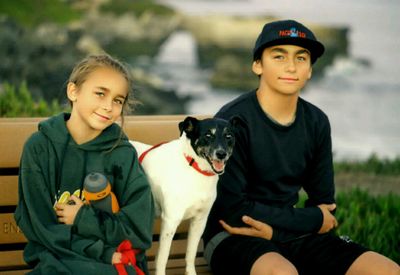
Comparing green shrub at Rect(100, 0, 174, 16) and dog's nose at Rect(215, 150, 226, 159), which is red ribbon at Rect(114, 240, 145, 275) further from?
green shrub at Rect(100, 0, 174, 16)

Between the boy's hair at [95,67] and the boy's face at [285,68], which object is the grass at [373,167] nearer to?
the boy's face at [285,68]

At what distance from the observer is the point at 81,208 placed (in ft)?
10.4

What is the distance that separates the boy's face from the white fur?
0.56 meters

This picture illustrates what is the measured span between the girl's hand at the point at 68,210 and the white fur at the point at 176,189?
14.8 inches

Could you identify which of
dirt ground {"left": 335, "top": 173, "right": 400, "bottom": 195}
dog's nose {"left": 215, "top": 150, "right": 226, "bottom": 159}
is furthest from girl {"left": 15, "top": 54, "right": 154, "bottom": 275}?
dirt ground {"left": 335, "top": 173, "right": 400, "bottom": 195}

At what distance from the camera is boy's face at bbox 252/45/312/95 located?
366 centimetres

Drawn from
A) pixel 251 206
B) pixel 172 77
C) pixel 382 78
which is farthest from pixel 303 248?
pixel 382 78

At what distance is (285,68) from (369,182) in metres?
3.68

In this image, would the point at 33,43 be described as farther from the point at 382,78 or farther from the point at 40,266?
the point at 40,266

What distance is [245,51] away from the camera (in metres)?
8.19

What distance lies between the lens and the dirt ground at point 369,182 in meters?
6.81

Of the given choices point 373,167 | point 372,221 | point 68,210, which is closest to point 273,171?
point 68,210

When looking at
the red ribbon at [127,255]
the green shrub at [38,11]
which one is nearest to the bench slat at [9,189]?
the red ribbon at [127,255]

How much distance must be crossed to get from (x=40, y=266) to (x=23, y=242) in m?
0.70
